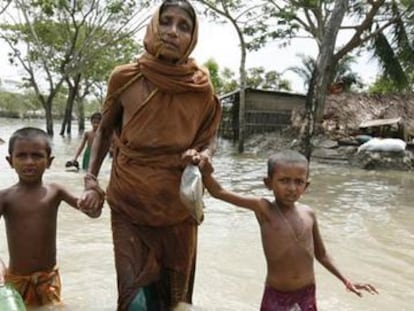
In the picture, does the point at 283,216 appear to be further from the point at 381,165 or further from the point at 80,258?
the point at 381,165

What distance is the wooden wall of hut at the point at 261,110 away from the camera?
842 inches

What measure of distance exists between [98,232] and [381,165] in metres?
10.1

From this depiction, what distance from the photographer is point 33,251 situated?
3010 millimetres

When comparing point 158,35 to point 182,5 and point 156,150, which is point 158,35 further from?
point 156,150

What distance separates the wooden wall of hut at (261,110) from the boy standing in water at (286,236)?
59.2 ft

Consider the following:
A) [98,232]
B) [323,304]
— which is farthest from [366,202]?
[323,304]

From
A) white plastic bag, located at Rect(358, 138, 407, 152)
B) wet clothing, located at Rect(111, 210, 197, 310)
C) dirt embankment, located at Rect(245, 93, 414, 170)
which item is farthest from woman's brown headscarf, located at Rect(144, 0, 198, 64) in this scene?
dirt embankment, located at Rect(245, 93, 414, 170)

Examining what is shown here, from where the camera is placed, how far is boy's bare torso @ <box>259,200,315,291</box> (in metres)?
2.77

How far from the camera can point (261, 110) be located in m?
21.6

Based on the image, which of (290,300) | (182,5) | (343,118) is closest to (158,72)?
(182,5)

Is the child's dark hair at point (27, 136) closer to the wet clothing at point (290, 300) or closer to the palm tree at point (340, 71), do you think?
the wet clothing at point (290, 300)

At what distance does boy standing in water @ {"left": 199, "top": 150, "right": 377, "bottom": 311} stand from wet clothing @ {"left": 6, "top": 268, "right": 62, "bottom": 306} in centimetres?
105

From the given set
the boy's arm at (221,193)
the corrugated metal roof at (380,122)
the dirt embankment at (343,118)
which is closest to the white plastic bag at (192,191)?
the boy's arm at (221,193)

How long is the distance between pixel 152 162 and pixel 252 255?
8.46 feet
